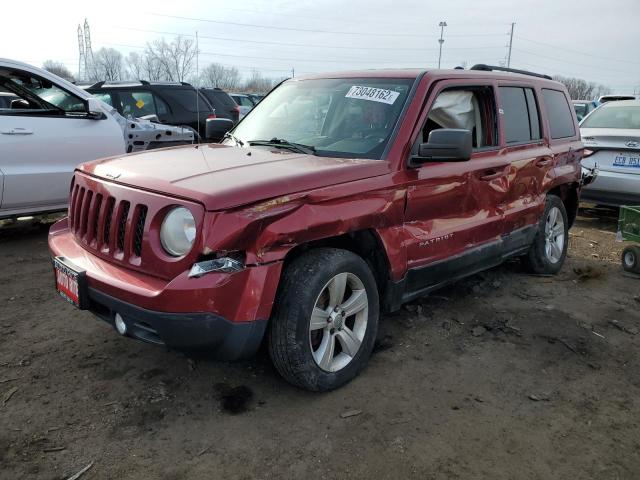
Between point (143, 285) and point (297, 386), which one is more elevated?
point (143, 285)

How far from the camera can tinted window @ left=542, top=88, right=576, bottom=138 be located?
16.6 feet

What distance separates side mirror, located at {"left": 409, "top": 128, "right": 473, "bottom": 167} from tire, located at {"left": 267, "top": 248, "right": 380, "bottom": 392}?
795mm

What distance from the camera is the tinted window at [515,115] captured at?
437 cm

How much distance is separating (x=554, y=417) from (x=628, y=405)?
494 millimetres

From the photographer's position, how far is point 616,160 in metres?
7.19

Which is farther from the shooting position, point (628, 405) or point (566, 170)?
point (566, 170)

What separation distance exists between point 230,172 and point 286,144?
0.83 metres

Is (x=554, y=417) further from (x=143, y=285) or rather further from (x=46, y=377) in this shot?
(x=46, y=377)

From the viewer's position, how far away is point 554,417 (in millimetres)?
2918

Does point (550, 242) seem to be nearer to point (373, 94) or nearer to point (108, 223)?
point (373, 94)

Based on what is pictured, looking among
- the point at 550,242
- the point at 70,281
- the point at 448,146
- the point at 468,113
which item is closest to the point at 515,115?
the point at 468,113

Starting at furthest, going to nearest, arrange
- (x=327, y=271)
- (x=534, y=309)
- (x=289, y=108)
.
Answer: (x=534, y=309)
(x=289, y=108)
(x=327, y=271)

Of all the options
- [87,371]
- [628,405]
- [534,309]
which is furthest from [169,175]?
[534,309]

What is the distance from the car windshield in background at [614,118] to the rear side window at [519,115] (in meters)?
3.86
